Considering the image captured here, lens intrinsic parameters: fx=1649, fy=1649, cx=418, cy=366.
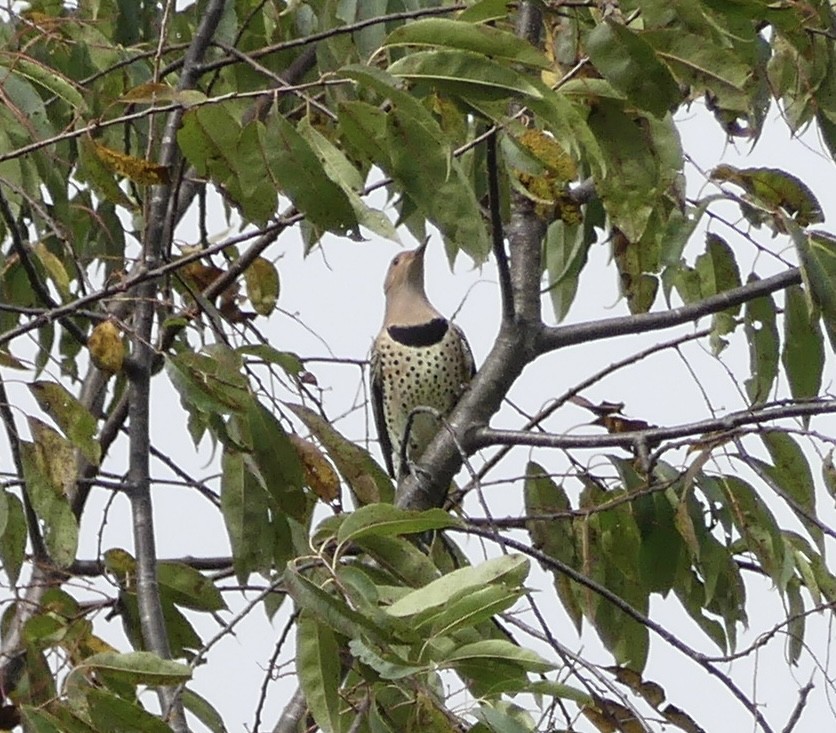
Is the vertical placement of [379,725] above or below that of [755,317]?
below

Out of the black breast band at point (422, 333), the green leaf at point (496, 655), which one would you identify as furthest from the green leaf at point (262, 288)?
the black breast band at point (422, 333)

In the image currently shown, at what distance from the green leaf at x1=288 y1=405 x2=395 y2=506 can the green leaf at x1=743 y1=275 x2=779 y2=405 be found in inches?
24.3

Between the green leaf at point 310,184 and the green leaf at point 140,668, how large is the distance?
0.46m

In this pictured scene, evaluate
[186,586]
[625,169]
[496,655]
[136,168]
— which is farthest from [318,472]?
[496,655]

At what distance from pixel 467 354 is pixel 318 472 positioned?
7.25 ft

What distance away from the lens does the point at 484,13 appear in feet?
5.28

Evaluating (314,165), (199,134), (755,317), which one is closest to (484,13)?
(314,165)

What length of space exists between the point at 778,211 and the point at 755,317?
1.19ft

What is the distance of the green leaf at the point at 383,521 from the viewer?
1566 mm

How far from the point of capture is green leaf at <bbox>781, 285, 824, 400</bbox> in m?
2.41

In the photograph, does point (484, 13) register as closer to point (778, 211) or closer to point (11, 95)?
point (778, 211)

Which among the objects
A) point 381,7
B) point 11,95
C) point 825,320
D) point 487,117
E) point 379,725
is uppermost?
point 381,7

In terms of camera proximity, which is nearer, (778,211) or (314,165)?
(314,165)

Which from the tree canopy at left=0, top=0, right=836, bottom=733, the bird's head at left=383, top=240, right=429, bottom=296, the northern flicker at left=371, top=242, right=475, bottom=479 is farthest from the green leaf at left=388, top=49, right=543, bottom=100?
the bird's head at left=383, top=240, right=429, bottom=296
